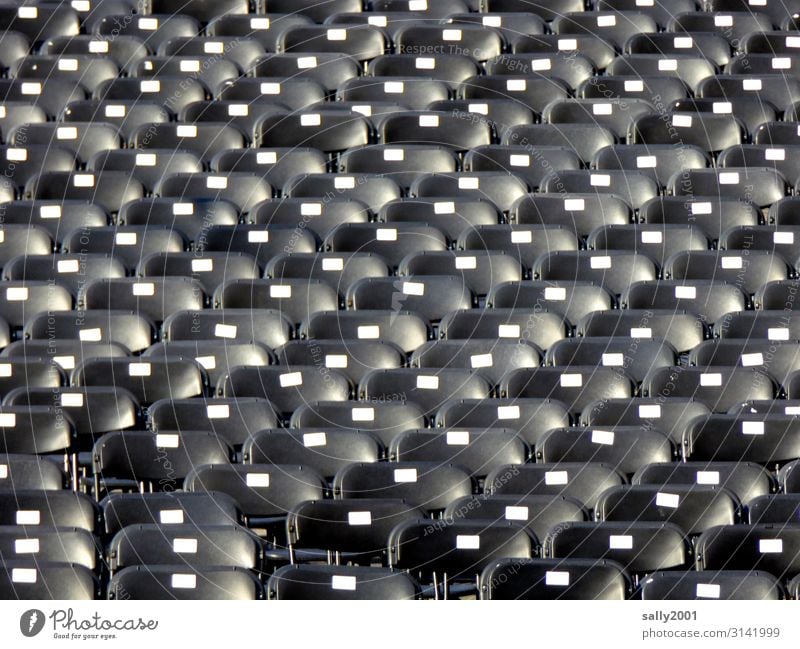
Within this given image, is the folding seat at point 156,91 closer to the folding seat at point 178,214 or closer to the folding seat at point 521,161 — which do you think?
the folding seat at point 178,214

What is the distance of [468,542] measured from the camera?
667cm

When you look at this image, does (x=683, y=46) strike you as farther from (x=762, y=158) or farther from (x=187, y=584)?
(x=187, y=584)

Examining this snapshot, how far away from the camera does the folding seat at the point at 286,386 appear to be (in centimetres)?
786

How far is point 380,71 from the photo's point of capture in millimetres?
10156

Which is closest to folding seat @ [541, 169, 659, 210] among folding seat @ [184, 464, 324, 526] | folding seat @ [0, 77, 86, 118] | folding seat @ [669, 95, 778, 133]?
folding seat @ [669, 95, 778, 133]

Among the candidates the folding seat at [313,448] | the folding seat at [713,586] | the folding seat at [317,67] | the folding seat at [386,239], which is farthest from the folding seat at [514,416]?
the folding seat at [317,67]

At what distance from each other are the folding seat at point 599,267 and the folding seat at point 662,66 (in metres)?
1.90

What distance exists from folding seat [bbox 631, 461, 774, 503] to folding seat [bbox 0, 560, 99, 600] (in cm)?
238

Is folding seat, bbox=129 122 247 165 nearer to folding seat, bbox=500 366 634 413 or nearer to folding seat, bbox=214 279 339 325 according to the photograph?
folding seat, bbox=214 279 339 325

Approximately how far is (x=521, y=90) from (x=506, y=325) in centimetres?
226

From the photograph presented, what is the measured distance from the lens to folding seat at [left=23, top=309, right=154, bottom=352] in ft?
27.1

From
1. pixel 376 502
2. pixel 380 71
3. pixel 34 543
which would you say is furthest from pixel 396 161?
pixel 34 543

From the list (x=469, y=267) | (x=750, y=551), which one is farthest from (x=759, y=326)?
(x=750, y=551)
